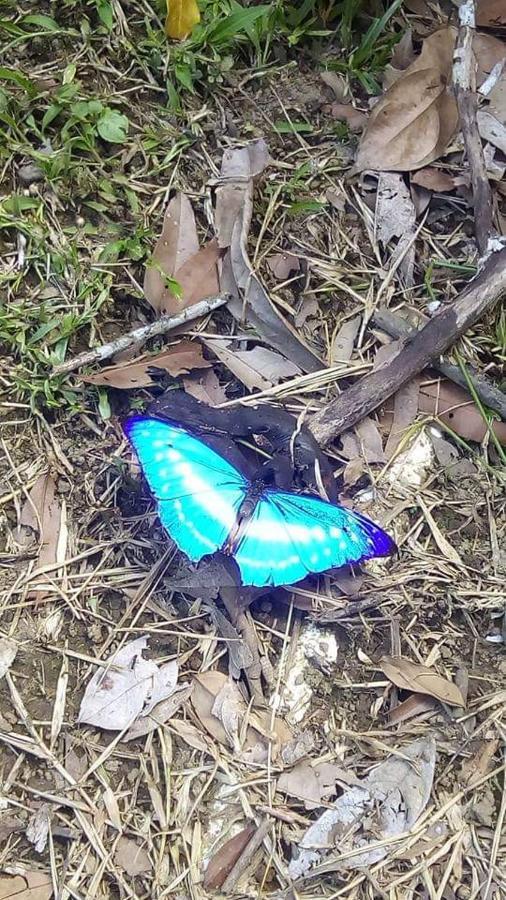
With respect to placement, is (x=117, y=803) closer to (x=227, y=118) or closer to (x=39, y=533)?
(x=39, y=533)

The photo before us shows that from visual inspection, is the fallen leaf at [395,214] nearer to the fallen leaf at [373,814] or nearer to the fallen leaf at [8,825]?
the fallen leaf at [373,814]

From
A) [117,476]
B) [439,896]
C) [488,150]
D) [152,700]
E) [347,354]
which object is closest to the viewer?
[439,896]

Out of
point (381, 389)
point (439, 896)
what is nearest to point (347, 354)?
point (381, 389)

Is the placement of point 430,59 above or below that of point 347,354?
above

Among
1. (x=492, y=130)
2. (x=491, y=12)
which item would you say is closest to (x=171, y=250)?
(x=492, y=130)

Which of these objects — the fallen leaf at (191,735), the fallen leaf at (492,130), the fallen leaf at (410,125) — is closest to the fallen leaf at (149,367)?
the fallen leaf at (410,125)

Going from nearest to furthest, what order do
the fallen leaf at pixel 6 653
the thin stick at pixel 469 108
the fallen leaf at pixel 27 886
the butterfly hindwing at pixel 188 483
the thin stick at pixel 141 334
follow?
the fallen leaf at pixel 27 886
the butterfly hindwing at pixel 188 483
the fallen leaf at pixel 6 653
the thin stick at pixel 141 334
the thin stick at pixel 469 108
